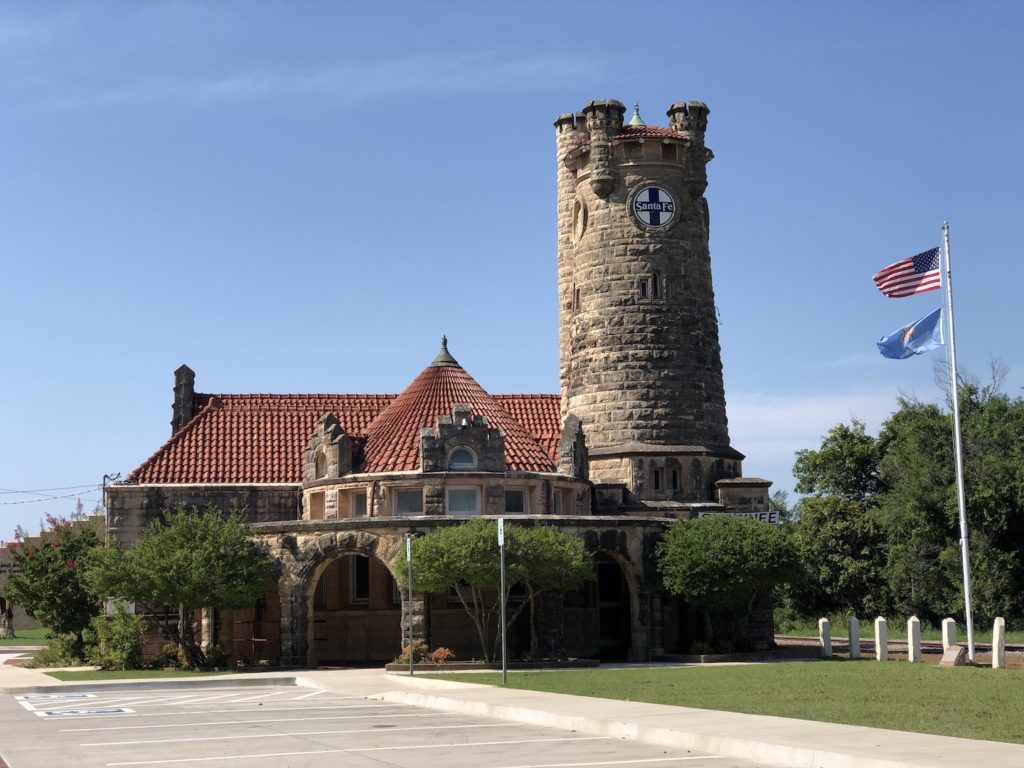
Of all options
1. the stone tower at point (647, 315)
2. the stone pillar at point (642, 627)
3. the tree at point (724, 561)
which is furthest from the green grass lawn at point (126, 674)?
the stone tower at point (647, 315)

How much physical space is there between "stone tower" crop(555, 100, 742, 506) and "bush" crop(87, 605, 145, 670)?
15.2 m

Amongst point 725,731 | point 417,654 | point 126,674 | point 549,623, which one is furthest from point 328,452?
point 725,731

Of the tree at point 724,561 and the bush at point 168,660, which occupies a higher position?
the tree at point 724,561

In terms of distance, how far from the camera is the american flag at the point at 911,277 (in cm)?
3456

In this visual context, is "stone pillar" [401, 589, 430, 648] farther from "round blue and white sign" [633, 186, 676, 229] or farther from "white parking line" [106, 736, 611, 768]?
"white parking line" [106, 736, 611, 768]

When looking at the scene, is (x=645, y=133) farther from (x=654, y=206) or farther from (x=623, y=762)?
(x=623, y=762)

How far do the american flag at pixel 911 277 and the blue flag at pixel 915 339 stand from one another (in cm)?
80

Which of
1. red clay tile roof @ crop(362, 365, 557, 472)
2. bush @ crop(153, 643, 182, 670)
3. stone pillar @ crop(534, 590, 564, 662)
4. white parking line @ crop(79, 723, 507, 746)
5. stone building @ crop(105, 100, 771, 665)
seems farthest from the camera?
red clay tile roof @ crop(362, 365, 557, 472)

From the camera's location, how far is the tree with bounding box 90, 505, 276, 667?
37812 millimetres

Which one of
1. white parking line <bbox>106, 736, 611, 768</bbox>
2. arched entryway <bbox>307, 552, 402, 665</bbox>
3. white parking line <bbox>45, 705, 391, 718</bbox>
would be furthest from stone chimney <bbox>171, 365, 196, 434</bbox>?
white parking line <bbox>106, 736, 611, 768</bbox>

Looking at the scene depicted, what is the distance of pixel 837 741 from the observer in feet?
54.3

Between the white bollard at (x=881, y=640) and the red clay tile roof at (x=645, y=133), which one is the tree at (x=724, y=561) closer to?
the white bollard at (x=881, y=640)

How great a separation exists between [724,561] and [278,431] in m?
16.8

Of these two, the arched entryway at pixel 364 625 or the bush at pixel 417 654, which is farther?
the arched entryway at pixel 364 625
